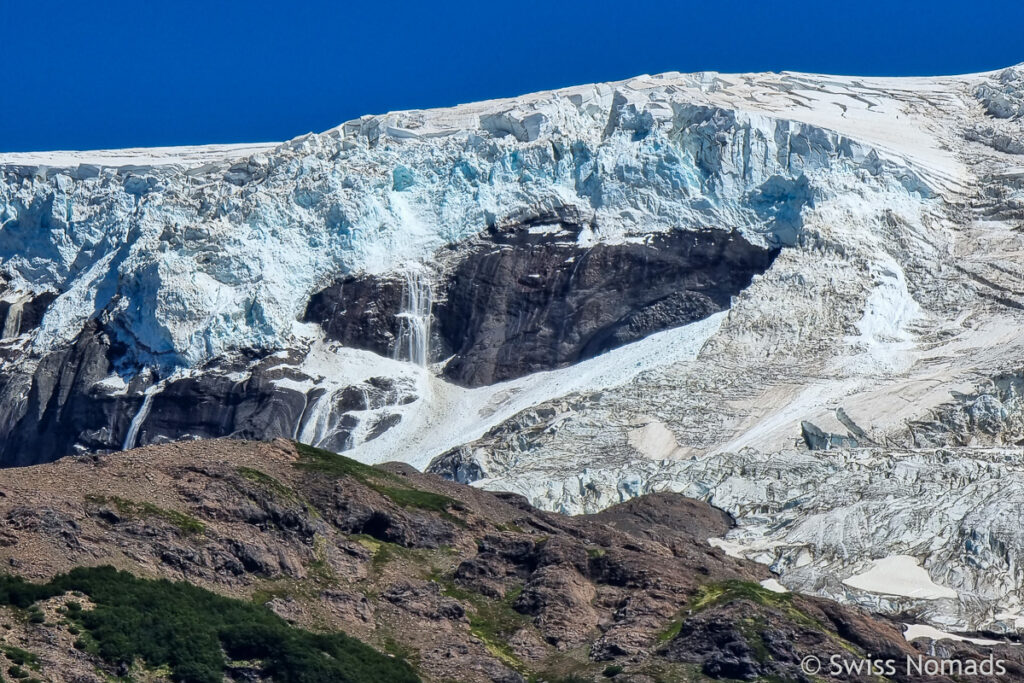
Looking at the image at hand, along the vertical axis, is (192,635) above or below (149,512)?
below

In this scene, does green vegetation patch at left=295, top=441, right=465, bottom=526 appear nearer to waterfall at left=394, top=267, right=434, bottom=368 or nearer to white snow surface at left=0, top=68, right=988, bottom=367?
waterfall at left=394, top=267, right=434, bottom=368

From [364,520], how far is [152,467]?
873cm

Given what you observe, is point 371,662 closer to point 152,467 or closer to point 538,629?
point 538,629

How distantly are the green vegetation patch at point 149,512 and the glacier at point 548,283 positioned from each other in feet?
154

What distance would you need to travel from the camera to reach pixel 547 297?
145 metres

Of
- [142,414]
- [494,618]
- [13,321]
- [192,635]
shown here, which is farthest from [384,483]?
[13,321]

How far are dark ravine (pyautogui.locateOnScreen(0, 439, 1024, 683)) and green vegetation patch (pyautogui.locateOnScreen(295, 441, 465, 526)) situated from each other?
0.15m

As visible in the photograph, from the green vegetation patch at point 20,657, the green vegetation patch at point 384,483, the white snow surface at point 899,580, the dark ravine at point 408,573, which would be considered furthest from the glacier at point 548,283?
the green vegetation patch at point 20,657

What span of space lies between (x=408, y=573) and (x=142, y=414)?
75842mm

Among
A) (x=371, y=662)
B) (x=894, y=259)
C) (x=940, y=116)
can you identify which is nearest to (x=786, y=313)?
(x=894, y=259)

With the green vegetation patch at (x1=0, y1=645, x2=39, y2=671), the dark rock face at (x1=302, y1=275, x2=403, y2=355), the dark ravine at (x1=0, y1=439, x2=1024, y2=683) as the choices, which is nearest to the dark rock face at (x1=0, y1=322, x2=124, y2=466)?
the dark rock face at (x1=302, y1=275, x2=403, y2=355)

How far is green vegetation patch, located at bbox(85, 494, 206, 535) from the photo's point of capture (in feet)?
209

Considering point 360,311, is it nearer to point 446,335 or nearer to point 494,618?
point 446,335

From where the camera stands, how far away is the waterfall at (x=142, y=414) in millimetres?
139000
